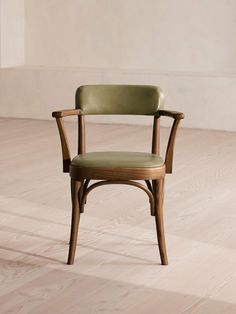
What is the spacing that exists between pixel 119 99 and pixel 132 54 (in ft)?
16.0

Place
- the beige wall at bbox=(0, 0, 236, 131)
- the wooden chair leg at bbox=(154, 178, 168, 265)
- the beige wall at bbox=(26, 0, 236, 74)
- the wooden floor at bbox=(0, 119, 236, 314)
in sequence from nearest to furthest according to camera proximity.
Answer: the wooden floor at bbox=(0, 119, 236, 314) → the wooden chair leg at bbox=(154, 178, 168, 265) → the beige wall at bbox=(0, 0, 236, 131) → the beige wall at bbox=(26, 0, 236, 74)

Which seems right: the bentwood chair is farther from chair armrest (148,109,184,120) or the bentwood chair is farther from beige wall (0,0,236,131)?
beige wall (0,0,236,131)

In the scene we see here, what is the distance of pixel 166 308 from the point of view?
3051 millimetres

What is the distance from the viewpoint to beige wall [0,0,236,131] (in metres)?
8.15

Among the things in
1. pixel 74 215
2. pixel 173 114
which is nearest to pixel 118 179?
pixel 74 215

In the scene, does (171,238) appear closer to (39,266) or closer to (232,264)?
(232,264)

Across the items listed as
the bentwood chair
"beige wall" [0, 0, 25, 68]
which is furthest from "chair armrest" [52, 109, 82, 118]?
"beige wall" [0, 0, 25, 68]

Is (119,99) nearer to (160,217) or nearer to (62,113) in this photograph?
(62,113)

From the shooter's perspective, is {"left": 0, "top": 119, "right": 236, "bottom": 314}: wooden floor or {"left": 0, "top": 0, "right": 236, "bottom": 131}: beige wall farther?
{"left": 0, "top": 0, "right": 236, "bottom": 131}: beige wall

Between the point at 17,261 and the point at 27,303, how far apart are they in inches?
22.7

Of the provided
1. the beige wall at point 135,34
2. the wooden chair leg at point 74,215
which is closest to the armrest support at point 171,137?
the wooden chair leg at point 74,215

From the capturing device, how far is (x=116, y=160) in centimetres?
352

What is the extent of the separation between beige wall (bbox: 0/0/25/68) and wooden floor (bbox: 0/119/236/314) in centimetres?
286

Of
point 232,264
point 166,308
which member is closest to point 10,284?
point 166,308
